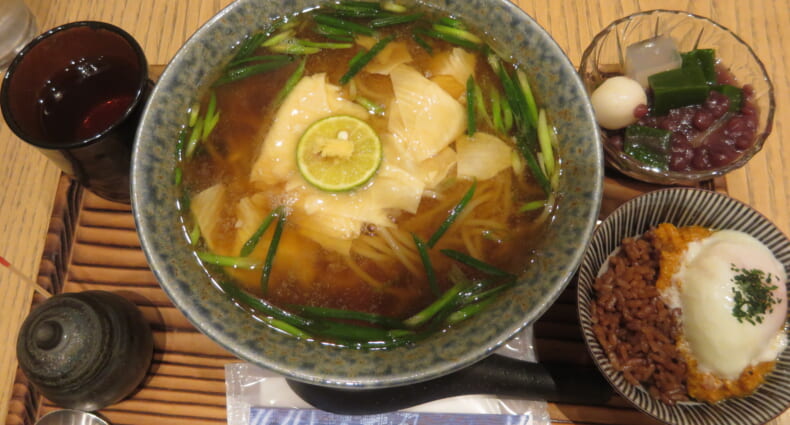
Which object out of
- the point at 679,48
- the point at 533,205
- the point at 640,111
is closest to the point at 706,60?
the point at 679,48

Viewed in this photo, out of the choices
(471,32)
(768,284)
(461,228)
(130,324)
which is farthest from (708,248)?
(130,324)

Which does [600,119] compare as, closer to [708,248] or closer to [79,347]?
[708,248]

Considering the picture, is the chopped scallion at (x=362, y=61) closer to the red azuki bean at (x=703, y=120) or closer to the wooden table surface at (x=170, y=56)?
the wooden table surface at (x=170, y=56)

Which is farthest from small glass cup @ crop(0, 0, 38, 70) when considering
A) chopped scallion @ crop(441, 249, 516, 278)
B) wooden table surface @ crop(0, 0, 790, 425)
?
chopped scallion @ crop(441, 249, 516, 278)

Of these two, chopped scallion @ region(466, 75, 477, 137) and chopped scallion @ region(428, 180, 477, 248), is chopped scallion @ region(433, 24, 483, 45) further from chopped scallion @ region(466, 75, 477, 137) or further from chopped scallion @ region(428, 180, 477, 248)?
chopped scallion @ region(428, 180, 477, 248)

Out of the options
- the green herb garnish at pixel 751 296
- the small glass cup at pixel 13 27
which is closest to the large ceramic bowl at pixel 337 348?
the green herb garnish at pixel 751 296

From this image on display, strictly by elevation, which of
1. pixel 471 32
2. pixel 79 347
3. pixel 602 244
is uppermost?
pixel 471 32

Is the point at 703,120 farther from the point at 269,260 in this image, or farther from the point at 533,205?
the point at 269,260
